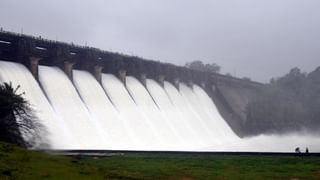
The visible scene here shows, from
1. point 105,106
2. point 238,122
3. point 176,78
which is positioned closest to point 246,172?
point 105,106

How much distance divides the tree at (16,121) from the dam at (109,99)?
226cm

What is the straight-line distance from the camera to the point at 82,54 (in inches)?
2232

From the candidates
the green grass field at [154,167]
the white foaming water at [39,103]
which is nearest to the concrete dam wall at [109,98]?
the white foaming water at [39,103]

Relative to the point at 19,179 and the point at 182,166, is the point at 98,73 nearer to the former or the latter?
the point at 182,166

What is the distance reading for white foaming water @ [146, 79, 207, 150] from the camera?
208 feet

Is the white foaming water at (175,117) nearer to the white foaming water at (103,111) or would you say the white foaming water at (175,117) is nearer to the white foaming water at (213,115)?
the white foaming water at (213,115)

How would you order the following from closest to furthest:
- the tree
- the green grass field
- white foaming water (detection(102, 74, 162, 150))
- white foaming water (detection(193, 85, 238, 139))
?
the green grass field
the tree
white foaming water (detection(102, 74, 162, 150))
white foaming water (detection(193, 85, 238, 139))

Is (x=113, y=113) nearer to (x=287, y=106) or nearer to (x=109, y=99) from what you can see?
(x=109, y=99)

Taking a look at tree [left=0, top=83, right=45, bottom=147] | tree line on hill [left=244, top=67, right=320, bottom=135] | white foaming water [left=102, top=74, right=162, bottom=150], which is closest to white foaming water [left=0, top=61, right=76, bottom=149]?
tree [left=0, top=83, right=45, bottom=147]

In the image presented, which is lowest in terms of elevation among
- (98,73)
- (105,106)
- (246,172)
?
(246,172)

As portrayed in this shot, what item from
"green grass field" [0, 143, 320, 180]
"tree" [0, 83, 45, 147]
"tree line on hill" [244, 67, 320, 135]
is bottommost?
"green grass field" [0, 143, 320, 180]

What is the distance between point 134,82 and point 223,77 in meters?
35.4

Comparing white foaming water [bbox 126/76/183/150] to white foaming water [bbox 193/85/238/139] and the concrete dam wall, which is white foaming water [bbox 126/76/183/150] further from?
white foaming water [bbox 193/85/238/139]

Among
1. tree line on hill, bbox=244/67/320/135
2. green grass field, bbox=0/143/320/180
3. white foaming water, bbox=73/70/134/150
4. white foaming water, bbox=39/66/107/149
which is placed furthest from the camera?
tree line on hill, bbox=244/67/320/135
